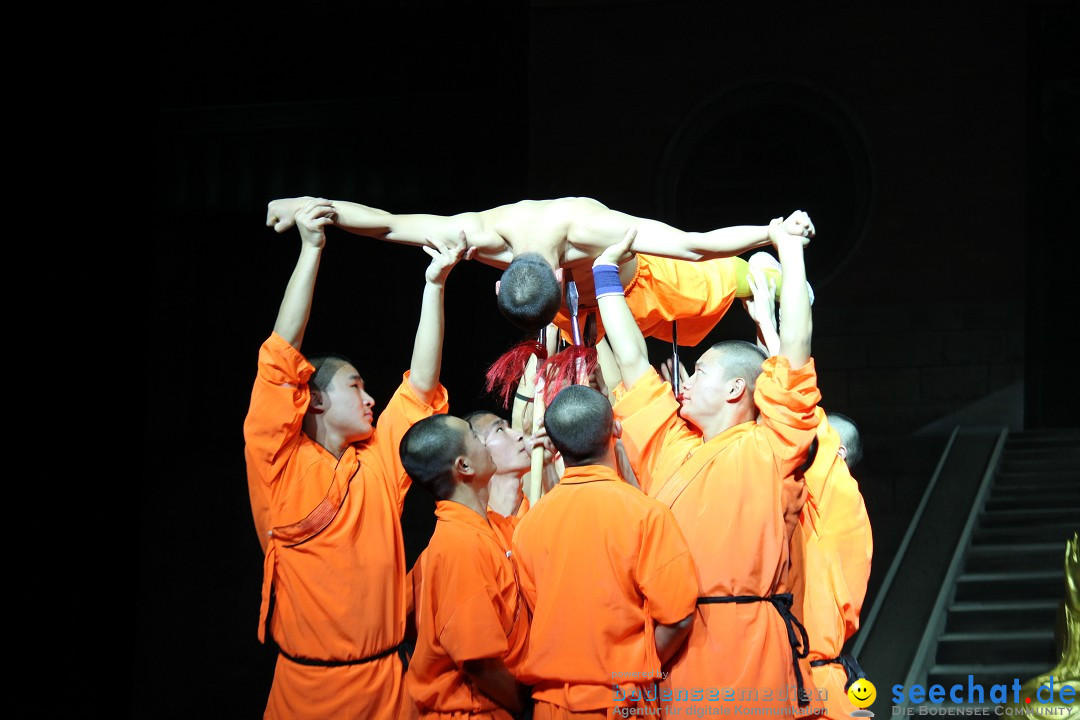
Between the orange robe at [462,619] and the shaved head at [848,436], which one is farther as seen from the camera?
the shaved head at [848,436]

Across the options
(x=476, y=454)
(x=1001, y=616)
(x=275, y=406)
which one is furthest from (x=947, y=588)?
(x=275, y=406)

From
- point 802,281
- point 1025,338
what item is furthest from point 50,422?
point 1025,338

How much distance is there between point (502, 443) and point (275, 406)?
21.5 inches

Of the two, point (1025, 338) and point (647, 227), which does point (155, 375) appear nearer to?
point (647, 227)

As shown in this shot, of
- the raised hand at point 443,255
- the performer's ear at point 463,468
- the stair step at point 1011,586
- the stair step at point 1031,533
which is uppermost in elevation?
the raised hand at point 443,255

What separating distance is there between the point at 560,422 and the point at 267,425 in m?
0.80

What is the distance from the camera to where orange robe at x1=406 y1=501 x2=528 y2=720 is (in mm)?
2477

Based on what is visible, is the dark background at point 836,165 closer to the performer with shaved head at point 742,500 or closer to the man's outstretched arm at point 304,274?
the man's outstretched arm at point 304,274

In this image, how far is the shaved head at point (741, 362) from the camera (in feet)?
8.68

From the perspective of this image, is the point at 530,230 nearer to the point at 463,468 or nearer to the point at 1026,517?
the point at 463,468

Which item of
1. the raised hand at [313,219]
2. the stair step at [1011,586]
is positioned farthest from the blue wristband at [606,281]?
the stair step at [1011,586]

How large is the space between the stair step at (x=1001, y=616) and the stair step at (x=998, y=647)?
4 centimetres

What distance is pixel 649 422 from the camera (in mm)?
2648

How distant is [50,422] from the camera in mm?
3816
